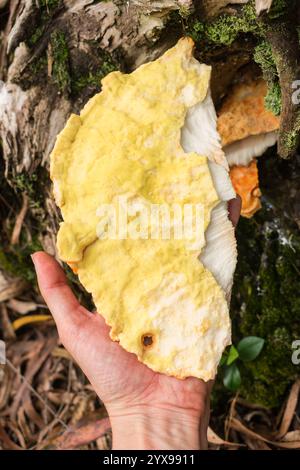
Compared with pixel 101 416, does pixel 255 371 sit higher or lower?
higher

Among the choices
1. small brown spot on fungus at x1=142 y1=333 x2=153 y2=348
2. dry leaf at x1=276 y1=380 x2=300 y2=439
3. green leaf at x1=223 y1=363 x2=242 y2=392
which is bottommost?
dry leaf at x1=276 y1=380 x2=300 y2=439

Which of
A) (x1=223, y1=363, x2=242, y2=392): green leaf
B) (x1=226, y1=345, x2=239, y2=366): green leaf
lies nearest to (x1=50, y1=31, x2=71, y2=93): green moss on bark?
(x1=226, y1=345, x2=239, y2=366): green leaf

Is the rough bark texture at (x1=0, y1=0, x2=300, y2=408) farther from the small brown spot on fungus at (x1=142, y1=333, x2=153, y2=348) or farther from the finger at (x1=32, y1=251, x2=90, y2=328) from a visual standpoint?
the small brown spot on fungus at (x1=142, y1=333, x2=153, y2=348)

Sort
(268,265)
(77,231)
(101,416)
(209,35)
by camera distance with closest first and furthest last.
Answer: (77,231) → (209,35) → (268,265) → (101,416)

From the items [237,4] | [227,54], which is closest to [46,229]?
[227,54]

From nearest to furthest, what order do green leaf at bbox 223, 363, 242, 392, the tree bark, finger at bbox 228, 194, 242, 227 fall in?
the tree bark → finger at bbox 228, 194, 242, 227 → green leaf at bbox 223, 363, 242, 392

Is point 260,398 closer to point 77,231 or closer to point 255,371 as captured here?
point 255,371

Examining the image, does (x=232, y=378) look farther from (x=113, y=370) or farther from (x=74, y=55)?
(x=74, y=55)

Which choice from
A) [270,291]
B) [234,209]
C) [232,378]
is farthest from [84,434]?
[234,209]
